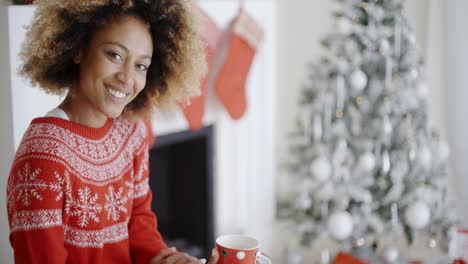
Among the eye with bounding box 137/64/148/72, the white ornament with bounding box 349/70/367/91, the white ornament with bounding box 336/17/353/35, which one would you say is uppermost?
the white ornament with bounding box 336/17/353/35

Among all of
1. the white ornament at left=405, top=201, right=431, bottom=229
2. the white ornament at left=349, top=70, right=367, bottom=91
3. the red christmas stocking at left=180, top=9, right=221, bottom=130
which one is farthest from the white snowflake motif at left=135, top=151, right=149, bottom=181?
the white ornament at left=405, top=201, right=431, bottom=229

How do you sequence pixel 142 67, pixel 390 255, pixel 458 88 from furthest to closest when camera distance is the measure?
pixel 458 88, pixel 390 255, pixel 142 67

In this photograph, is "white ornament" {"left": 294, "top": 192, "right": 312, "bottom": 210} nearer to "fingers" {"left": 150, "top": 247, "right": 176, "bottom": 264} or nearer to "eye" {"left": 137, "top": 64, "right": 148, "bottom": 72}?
"fingers" {"left": 150, "top": 247, "right": 176, "bottom": 264}

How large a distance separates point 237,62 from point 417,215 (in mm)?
1122

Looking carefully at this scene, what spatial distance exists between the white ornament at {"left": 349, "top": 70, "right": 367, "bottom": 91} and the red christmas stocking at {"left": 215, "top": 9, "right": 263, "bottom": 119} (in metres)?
0.55

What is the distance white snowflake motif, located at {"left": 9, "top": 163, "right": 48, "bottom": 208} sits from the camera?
0.91 metres

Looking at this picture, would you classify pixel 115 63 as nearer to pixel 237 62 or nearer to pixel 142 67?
pixel 142 67

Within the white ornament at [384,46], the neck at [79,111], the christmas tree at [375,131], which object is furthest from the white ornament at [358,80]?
the neck at [79,111]

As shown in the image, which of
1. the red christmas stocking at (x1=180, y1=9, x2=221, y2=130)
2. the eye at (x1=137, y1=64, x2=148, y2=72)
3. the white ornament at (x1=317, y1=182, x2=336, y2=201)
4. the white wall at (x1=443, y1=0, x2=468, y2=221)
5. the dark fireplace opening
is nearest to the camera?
the eye at (x1=137, y1=64, x2=148, y2=72)

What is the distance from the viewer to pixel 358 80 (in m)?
2.41

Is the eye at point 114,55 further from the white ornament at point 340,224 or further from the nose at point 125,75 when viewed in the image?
the white ornament at point 340,224

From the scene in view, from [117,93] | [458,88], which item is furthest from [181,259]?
[458,88]

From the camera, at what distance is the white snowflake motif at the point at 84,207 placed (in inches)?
38.7

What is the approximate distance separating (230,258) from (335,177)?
1.63 metres
